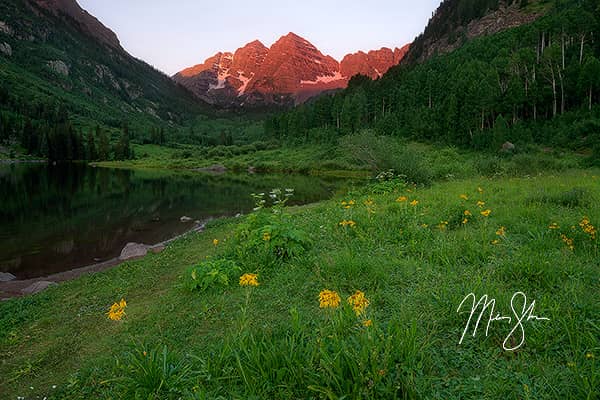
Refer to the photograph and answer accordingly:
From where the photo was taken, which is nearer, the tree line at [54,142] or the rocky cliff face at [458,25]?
the rocky cliff face at [458,25]

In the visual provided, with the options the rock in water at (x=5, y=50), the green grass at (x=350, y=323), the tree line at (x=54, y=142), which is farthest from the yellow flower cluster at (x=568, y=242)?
the rock in water at (x=5, y=50)

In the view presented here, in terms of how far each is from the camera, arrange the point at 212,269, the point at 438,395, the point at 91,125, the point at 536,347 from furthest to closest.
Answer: the point at 91,125, the point at 212,269, the point at 536,347, the point at 438,395

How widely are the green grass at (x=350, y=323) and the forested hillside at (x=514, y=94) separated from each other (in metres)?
31.3

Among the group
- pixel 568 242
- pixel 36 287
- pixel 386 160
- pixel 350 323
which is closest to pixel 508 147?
pixel 386 160

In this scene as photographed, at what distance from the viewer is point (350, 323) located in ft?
11.3

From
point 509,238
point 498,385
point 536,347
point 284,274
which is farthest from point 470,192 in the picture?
point 498,385

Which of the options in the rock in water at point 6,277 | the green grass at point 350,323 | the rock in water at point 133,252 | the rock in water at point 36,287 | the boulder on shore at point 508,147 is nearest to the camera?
the green grass at point 350,323

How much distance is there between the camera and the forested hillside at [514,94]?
125 feet

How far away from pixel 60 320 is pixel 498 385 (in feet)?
25.9

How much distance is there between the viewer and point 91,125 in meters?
154

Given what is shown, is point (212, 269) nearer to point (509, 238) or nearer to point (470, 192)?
point (509, 238)

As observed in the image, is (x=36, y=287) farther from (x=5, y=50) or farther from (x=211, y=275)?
(x=5, y=50)

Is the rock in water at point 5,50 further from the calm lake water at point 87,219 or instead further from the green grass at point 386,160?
the calm lake water at point 87,219

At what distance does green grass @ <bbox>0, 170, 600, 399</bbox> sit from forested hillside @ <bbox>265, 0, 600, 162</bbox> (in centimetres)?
3127
